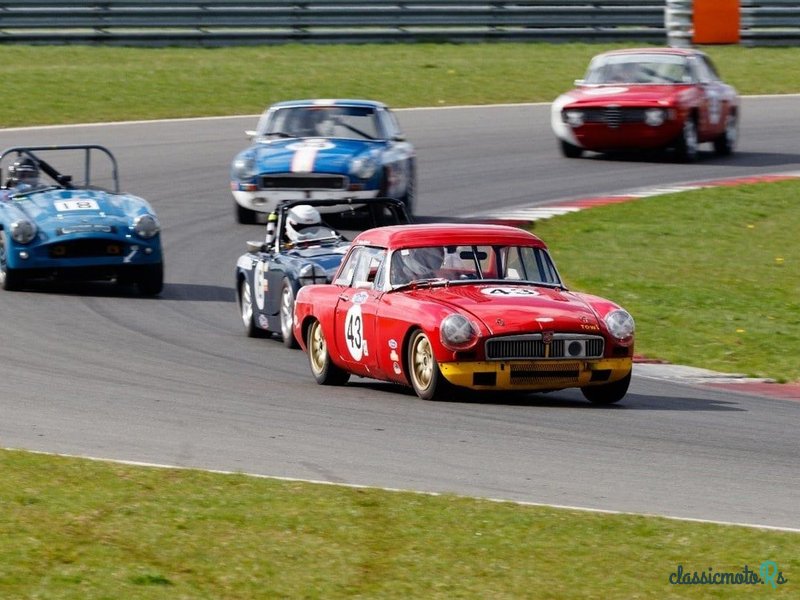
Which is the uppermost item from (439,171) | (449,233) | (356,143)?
(449,233)

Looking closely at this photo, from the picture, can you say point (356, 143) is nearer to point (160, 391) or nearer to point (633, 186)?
point (633, 186)

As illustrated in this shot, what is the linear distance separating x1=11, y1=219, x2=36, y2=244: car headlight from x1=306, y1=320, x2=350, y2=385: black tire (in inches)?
167

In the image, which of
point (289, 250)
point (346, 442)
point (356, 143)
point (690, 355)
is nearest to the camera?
point (346, 442)

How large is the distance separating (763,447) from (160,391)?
3.75 metres

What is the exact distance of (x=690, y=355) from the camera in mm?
11852

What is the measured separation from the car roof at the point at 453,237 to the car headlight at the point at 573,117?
1236 centimetres

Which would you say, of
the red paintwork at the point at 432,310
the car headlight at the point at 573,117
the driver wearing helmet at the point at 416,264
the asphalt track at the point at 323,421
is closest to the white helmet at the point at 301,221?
the asphalt track at the point at 323,421

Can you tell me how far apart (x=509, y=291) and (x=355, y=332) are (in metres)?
1.04

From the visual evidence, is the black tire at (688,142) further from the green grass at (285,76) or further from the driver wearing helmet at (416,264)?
the driver wearing helmet at (416,264)

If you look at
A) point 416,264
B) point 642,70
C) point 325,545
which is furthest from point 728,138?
point 325,545

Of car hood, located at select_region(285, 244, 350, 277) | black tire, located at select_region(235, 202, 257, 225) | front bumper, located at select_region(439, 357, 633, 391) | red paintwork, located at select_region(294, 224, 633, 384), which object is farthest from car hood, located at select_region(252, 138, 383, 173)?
front bumper, located at select_region(439, 357, 633, 391)

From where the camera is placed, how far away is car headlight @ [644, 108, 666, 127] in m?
21.9

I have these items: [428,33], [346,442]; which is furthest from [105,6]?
[346,442]

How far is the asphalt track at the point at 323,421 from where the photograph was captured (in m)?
7.36
